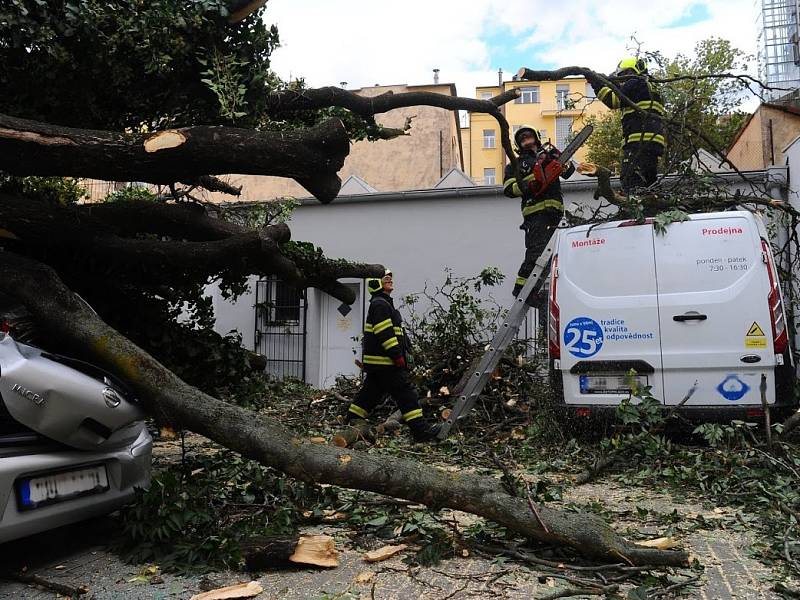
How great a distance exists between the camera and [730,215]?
5484 mm

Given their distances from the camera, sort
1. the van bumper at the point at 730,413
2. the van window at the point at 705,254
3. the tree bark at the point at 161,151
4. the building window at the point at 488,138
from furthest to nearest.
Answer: the building window at the point at 488,138, the van window at the point at 705,254, the van bumper at the point at 730,413, the tree bark at the point at 161,151

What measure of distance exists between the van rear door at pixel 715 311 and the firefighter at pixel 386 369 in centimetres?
237

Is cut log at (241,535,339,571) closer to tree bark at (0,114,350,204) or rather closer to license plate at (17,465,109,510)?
license plate at (17,465,109,510)

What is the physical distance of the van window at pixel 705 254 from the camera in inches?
211

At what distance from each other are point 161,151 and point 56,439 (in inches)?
89.2

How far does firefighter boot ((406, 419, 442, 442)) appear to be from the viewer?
21.9 ft

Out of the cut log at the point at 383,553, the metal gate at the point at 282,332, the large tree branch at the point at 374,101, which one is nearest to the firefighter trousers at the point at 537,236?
the large tree branch at the point at 374,101

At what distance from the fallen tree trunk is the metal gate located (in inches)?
366

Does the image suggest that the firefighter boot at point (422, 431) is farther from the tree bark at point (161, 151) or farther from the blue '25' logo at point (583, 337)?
the tree bark at point (161, 151)

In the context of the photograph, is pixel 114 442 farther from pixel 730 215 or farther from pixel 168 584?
pixel 730 215

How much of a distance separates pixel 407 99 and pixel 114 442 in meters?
4.92

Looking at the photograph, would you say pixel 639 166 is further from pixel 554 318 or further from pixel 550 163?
pixel 554 318

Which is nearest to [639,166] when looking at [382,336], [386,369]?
[382,336]

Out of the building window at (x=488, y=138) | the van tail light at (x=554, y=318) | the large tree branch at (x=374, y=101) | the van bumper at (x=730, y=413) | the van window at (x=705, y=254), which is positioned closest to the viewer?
the van bumper at (x=730, y=413)
